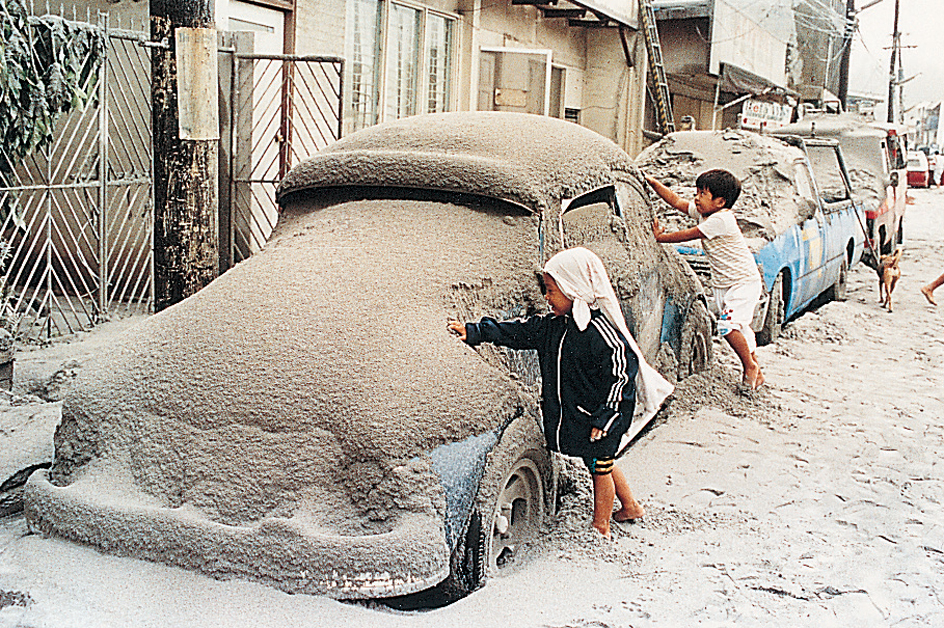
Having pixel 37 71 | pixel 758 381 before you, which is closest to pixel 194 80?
pixel 37 71

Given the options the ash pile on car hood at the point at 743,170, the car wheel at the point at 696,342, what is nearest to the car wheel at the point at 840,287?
the ash pile on car hood at the point at 743,170

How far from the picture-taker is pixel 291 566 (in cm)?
332

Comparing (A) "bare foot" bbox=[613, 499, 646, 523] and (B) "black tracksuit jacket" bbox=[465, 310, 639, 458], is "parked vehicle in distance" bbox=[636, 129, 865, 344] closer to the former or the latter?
(A) "bare foot" bbox=[613, 499, 646, 523]

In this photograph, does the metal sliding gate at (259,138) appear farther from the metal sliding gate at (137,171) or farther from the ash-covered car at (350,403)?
the ash-covered car at (350,403)

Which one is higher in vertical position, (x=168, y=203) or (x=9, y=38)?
(x=9, y=38)

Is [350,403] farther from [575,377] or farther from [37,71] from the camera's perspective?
[37,71]

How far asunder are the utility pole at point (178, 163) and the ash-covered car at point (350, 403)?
1406 millimetres

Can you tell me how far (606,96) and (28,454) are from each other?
15.5m

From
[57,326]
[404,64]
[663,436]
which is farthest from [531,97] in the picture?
[663,436]

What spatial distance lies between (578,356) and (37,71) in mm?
5045

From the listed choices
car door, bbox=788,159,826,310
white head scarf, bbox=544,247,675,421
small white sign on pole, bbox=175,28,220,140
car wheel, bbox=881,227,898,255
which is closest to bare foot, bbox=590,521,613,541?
white head scarf, bbox=544,247,675,421

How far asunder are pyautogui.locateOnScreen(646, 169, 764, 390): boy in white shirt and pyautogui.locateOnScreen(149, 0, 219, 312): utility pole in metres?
3.01

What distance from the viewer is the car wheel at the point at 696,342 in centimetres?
638

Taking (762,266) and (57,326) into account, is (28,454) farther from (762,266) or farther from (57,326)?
(762,266)
